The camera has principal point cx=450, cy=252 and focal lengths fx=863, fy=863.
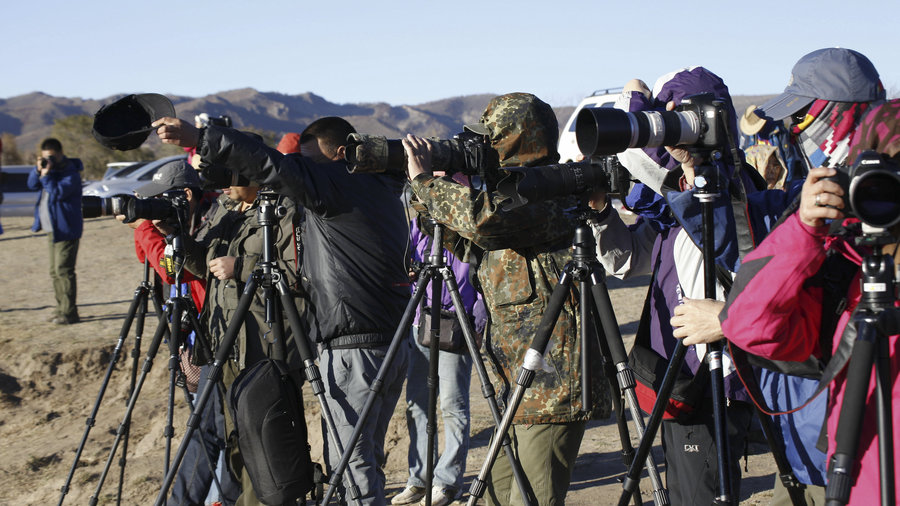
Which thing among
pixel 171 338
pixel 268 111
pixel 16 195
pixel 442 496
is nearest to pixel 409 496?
pixel 442 496

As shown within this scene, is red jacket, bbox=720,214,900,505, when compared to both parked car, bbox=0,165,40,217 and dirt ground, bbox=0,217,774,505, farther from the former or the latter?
parked car, bbox=0,165,40,217

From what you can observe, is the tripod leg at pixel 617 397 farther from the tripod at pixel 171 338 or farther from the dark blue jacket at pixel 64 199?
the dark blue jacket at pixel 64 199

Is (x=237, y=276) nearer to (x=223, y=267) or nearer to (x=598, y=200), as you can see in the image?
(x=223, y=267)

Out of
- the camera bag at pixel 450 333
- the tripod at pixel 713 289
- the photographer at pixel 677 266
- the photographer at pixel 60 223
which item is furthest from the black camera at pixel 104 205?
the photographer at pixel 60 223

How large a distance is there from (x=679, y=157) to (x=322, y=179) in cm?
138

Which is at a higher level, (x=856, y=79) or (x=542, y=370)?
(x=856, y=79)

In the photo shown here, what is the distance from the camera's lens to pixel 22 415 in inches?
259

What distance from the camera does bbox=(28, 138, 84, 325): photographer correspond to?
8.67m

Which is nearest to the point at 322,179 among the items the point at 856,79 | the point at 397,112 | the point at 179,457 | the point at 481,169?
the point at 481,169

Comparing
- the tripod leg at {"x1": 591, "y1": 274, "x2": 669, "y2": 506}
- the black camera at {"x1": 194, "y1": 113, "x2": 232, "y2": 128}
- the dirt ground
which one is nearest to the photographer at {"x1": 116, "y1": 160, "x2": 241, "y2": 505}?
the dirt ground

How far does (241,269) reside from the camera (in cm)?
379

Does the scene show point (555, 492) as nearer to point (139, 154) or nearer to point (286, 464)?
point (286, 464)

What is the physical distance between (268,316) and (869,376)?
90.4 inches

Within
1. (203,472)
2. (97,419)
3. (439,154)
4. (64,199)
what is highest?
(439,154)
